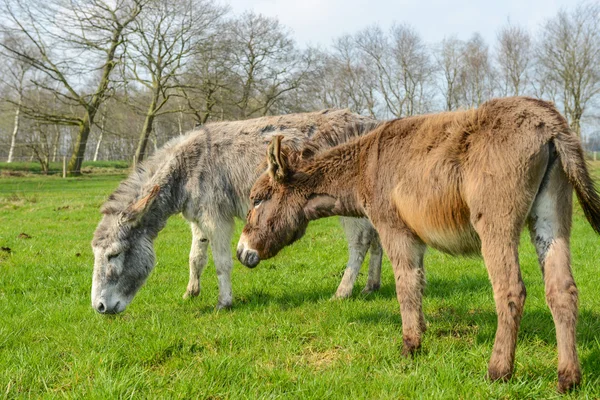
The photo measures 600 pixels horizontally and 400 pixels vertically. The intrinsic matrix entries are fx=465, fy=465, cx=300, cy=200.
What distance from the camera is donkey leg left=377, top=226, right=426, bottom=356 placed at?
3609 millimetres

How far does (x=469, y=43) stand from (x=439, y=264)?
142ft

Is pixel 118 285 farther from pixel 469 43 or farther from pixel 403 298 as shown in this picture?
pixel 469 43

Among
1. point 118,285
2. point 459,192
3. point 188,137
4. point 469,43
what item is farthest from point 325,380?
point 469,43

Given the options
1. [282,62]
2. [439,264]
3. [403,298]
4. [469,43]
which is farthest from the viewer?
[469,43]

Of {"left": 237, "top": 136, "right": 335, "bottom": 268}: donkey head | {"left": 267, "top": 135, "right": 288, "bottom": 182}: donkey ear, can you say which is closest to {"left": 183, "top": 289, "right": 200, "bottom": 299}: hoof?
{"left": 237, "top": 136, "right": 335, "bottom": 268}: donkey head

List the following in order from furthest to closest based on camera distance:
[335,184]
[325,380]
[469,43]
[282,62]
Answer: [469,43]
[282,62]
[335,184]
[325,380]

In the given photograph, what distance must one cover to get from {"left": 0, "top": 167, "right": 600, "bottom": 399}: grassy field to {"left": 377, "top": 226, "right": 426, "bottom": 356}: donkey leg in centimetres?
17

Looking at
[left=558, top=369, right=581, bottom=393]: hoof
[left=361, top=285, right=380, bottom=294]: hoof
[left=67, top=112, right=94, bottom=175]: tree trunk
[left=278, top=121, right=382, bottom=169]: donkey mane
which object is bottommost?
[left=361, top=285, right=380, bottom=294]: hoof

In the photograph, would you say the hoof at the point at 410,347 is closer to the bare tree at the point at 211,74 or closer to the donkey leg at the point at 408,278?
the donkey leg at the point at 408,278

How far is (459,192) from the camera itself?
126 inches

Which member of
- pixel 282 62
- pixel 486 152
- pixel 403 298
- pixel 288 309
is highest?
pixel 282 62

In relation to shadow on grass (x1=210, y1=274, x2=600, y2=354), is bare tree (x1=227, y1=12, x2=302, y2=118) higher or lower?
higher

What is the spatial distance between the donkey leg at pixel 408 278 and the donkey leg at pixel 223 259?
2487mm

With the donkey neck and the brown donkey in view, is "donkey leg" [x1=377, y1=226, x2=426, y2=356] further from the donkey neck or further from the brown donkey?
the donkey neck
